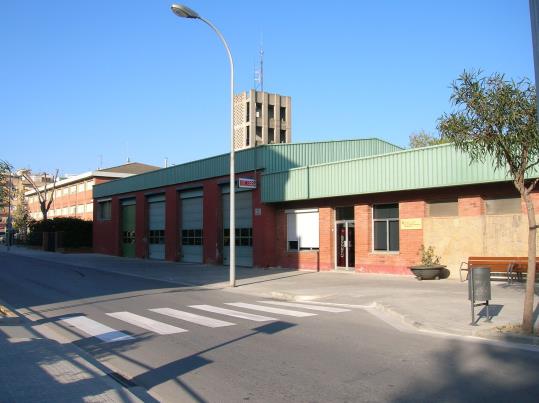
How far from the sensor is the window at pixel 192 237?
3397 centimetres

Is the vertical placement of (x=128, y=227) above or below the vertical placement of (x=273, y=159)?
below

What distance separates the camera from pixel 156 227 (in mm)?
39344

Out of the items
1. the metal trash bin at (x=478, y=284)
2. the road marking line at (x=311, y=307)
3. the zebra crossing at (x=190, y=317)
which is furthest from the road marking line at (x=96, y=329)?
the metal trash bin at (x=478, y=284)

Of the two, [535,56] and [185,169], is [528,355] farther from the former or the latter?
[185,169]

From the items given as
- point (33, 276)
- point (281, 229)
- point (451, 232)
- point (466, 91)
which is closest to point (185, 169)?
point (281, 229)

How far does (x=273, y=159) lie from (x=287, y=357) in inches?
810

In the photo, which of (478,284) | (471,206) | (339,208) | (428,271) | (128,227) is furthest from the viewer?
(128,227)

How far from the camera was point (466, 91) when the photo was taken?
9.83 m

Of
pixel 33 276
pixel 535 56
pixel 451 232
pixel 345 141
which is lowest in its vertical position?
pixel 33 276

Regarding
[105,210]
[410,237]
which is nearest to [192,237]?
[410,237]

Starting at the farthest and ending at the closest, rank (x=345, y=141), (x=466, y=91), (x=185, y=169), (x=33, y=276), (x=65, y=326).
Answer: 1. (x=185, y=169)
2. (x=345, y=141)
3. (x=33, y=276)
4. (x=65, y=326)
5. (x=466, y=91)

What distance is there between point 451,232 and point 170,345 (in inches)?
549

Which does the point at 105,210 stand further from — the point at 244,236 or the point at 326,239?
the point at 326,239

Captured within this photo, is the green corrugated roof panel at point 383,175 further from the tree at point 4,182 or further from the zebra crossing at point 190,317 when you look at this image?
the tree at point 4,182
